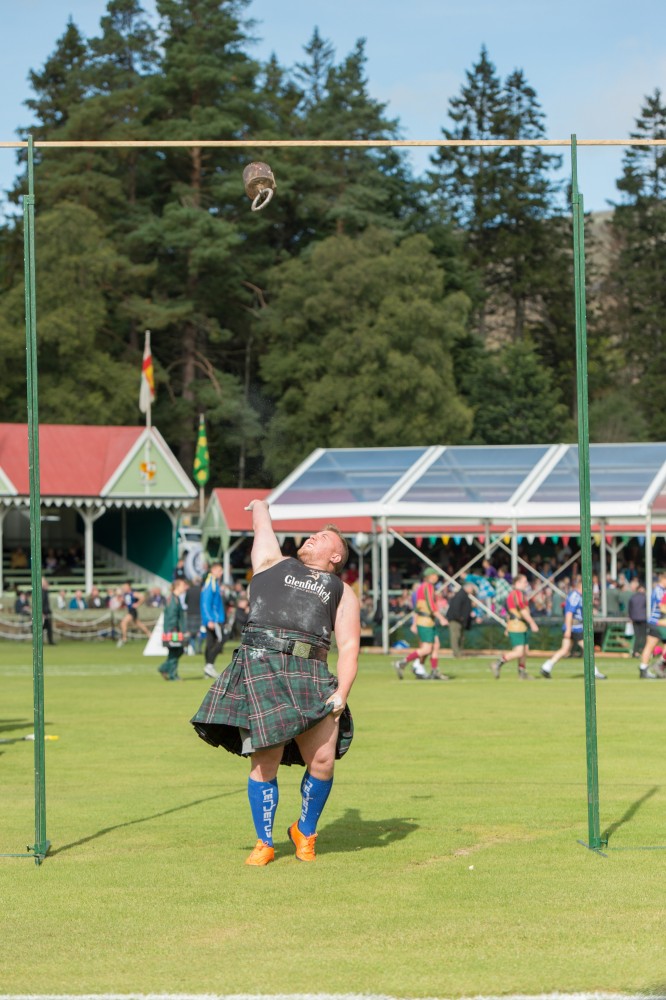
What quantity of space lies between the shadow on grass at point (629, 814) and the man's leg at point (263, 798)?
190 centimetres

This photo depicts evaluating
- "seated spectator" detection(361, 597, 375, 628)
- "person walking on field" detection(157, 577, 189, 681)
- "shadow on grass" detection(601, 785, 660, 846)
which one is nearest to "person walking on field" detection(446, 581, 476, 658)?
"seated spectator" detection(361, 597, 375, 628)

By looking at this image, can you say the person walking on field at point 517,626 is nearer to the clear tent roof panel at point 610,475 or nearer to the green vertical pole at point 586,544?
the clear tent roof panel at point 610,475

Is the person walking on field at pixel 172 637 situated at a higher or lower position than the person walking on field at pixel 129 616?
higher

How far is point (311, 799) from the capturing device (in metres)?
7.87

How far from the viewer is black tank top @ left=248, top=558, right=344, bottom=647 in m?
7.81

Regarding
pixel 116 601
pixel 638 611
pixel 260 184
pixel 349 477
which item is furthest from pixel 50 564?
pixel 260 184

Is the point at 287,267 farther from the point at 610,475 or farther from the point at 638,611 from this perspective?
the point at 638,611

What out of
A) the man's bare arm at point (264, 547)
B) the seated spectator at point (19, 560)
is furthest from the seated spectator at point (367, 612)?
the man's bare arm at point (264, 547)

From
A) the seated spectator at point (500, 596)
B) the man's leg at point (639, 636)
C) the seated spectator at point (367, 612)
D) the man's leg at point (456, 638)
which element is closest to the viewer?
the man's leg at point (639, 636)

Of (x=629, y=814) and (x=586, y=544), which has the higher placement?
(x=586, y=544)

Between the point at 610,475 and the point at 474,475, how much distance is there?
3.14 metres

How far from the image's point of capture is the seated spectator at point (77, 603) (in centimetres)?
4491

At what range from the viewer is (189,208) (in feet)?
238

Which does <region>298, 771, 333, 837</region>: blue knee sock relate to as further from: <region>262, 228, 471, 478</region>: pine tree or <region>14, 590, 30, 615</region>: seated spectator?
<region>262, 228, 471, 478</region>: pine tree
